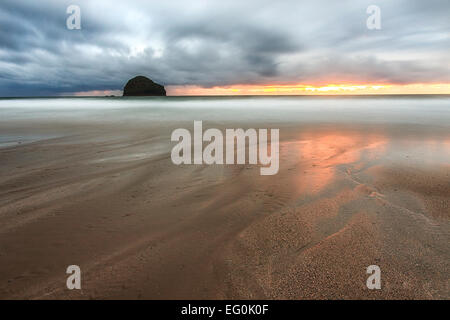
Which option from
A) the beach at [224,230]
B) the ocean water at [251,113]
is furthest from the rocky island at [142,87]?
the beach at [224,230]

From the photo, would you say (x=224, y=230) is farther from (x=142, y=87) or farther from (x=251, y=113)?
(x=142, y=87)

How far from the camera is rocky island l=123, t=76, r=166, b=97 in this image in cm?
16762

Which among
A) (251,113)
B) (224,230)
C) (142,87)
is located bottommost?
(224,230)

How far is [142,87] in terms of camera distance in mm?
166875

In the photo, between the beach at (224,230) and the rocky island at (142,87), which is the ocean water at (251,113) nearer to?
→ the beach at (224,230)

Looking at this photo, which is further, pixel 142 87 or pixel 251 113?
pixel 142 87

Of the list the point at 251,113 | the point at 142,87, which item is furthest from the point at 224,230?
the point at 142,87

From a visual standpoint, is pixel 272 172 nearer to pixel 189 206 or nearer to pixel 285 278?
pixel 189 206

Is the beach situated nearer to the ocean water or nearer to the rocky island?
the ocean water

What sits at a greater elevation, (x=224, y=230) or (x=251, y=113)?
(x=251, y=113)

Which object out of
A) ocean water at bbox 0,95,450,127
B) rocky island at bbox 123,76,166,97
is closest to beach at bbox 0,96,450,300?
ocean water at bbox 0,95,450,127

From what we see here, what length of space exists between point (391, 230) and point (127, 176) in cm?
540

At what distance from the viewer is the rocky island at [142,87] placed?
168 metres

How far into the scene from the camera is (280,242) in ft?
10.4
